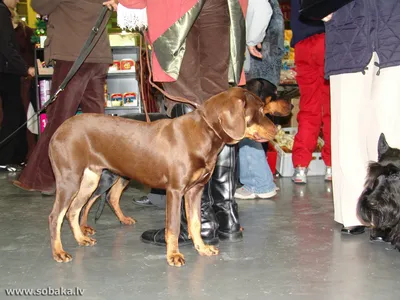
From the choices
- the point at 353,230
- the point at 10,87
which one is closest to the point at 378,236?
the point at 353,230

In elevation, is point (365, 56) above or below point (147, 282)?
above

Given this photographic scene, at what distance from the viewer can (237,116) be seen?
3.21 meters

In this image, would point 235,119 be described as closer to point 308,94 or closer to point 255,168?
point 255,168

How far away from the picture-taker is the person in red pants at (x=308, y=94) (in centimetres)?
602

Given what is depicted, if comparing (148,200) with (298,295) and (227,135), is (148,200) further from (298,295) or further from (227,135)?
(298,295)

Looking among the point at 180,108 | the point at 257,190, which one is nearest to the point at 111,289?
the point at 180,108

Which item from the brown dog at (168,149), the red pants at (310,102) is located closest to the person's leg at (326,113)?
the red pants at (310,102)

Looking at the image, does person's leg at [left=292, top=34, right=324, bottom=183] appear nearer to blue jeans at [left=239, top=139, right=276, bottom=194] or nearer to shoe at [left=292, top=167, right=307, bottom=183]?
shoe at [left=292, top=167, right=307, bottom=183]

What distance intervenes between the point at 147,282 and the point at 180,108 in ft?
3.91

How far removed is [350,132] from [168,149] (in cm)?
134

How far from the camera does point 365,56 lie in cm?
371

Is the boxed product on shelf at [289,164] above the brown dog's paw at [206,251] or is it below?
above

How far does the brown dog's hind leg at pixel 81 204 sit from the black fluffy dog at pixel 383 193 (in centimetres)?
171

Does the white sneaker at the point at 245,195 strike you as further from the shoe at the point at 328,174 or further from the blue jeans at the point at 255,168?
the shoe at the point at 328,174
